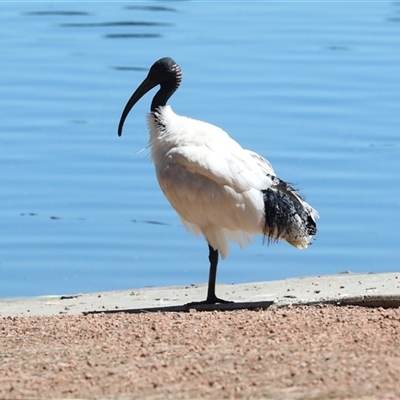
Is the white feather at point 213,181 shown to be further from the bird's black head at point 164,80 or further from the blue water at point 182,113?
the blue water at point 182,113

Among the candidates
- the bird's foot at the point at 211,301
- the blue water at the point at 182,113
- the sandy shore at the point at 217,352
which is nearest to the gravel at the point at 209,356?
the sandy shore at the point at 217,352

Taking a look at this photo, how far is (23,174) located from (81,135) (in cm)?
165

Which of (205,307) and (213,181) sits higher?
(213,181)

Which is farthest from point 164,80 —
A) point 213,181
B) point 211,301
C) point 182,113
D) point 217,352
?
point 182,113

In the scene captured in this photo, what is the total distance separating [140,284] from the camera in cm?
1140

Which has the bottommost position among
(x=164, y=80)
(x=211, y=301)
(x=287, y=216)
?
(x=211, y=301)

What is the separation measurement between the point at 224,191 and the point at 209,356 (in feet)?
9.79

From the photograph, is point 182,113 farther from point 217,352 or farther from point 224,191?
point 217,352

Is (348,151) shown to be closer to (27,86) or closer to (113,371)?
(27,86)

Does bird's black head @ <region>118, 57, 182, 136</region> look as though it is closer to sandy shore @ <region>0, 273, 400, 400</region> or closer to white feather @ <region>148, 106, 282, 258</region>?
white feather @ <region>148, 106, 282, 258</region>

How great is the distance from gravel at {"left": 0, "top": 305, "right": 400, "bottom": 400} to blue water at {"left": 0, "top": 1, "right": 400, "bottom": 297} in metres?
4.05

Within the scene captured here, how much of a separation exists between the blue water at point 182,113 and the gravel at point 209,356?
13.3 ft

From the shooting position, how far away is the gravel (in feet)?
18.2

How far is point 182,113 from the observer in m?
16.3
